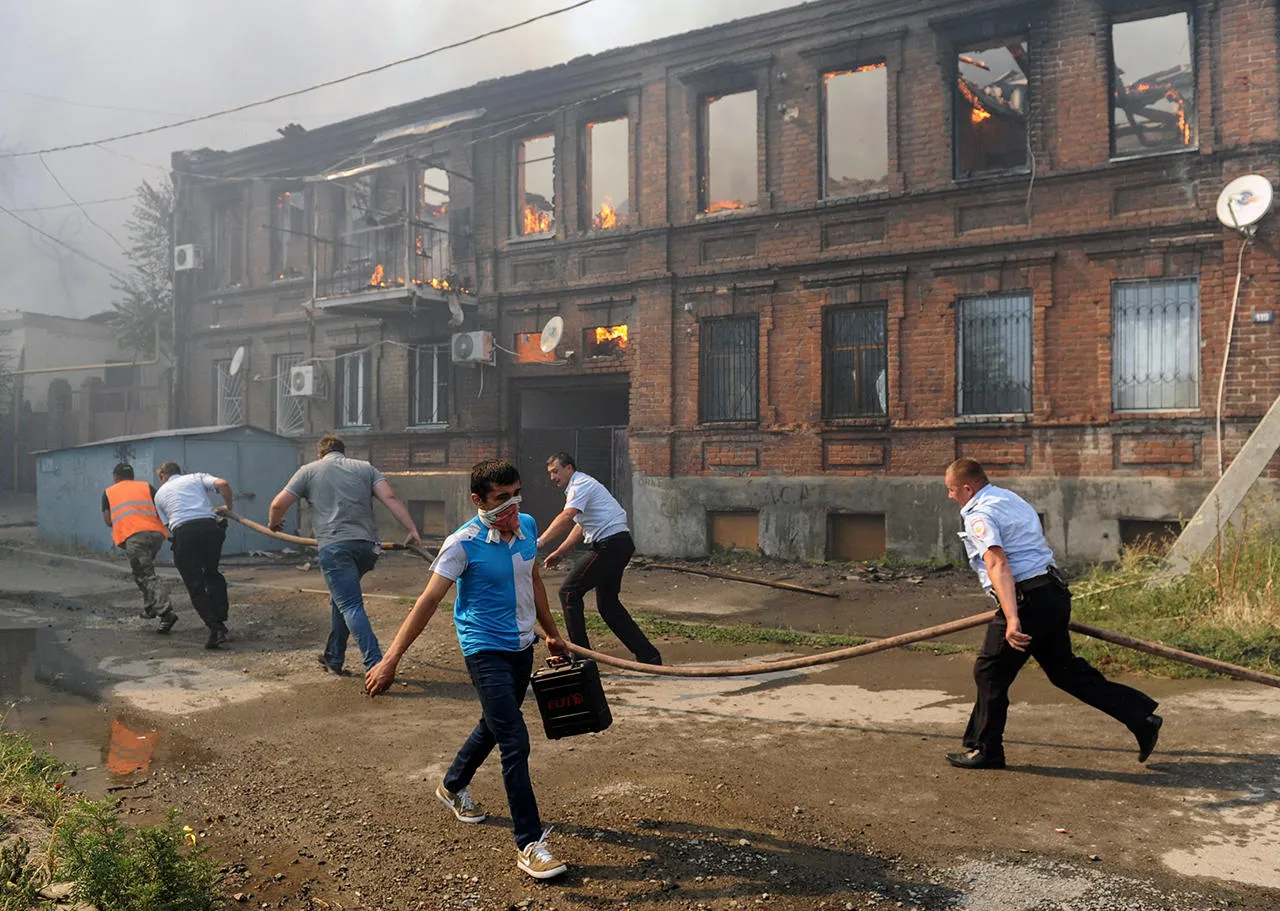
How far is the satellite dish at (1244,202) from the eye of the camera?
11.6 meters

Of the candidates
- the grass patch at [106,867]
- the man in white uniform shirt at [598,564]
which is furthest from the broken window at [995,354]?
the grass patch at [106,867]

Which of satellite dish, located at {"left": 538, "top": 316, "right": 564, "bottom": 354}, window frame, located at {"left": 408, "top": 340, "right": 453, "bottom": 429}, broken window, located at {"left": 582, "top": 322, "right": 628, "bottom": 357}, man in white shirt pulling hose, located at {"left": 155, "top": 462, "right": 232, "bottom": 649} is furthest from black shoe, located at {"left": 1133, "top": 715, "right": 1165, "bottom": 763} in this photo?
window frame, located at {"left": 408, "top": 340, "right": 453, "bottom": 429}

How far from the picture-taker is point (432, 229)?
742 inches

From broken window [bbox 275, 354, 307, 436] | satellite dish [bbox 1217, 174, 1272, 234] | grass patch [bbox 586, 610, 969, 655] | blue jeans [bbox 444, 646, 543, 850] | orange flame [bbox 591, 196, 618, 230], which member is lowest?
grass patch [bbox 586, 610, 969, 655]

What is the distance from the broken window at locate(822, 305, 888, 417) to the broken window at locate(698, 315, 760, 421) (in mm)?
1170

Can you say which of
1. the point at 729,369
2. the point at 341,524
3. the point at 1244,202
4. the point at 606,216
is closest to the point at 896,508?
the point at 729,369

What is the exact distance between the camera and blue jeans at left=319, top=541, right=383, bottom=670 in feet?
23.7

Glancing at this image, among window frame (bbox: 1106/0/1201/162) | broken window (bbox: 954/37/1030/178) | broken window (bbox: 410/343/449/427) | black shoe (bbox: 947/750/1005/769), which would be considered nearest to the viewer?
black shoe (bbox: 947/750/1005/769)

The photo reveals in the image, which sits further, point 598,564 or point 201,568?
point 201,568

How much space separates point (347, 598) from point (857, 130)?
11.2 m

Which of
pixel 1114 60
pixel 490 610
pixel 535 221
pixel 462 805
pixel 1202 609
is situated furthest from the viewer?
pixel 535 221

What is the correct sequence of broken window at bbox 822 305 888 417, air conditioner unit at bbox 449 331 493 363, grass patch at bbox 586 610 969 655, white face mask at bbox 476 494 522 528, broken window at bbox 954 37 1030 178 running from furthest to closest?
1. air conditioner unit at bbox 449 331 493 363
2. broken window at bbox 822 305 888 417
3. broken window at bbox 954 37 1030 178
4. grass patch at bbox 586 610 969 655
5. white face mask at bbox 476 494 522 528

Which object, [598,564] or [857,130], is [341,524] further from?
[857,130]

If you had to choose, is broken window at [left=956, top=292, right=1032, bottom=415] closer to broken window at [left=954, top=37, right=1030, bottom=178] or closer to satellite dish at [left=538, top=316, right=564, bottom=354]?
broken window at [left=954, top=37, right=1030, bottom=178]
